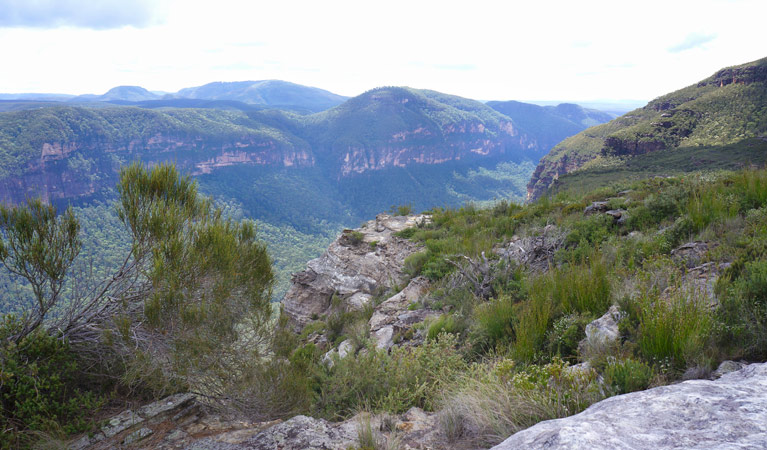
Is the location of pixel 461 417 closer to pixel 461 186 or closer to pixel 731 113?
pixel 731 113

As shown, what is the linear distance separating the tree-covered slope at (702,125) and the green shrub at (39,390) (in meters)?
35.9

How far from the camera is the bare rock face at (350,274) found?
1026 centimetres

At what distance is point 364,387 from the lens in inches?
149

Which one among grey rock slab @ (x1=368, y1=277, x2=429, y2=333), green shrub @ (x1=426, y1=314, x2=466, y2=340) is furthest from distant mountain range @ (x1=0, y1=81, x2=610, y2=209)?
green shrub @ (x1=426, y1=314, x2=466, y2=340)

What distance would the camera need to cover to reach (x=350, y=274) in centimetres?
1099

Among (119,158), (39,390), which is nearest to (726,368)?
(39,390)

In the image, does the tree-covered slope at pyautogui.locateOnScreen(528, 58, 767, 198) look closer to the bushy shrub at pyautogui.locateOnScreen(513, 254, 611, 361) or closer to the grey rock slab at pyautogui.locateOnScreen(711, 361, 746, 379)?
the bushy shrub at pyautogui.locateOnScreen(513, 254, 611, 361)

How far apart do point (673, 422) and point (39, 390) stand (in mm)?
4973

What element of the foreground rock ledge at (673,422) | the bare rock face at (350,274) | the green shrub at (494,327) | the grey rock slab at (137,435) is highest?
the foreground rock ledge at (673,422)

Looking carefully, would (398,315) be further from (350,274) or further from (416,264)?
(350,274)

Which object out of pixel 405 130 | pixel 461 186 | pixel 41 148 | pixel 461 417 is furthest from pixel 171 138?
pixel 461 417

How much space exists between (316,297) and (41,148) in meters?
126

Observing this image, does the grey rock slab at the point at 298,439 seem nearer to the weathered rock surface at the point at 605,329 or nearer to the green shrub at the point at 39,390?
the green shrub at the point at 39,390

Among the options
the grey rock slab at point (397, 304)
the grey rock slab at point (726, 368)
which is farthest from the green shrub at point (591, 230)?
the grey rock slab at point (726, 368)
